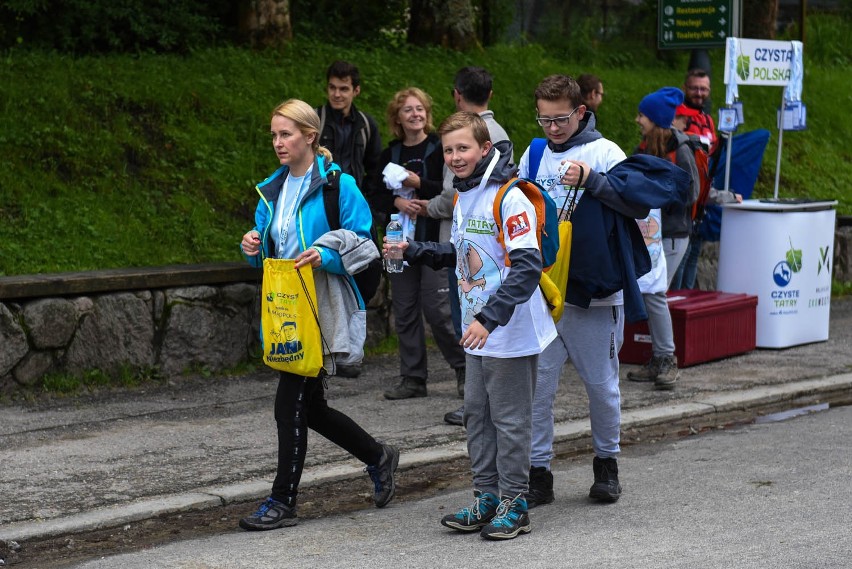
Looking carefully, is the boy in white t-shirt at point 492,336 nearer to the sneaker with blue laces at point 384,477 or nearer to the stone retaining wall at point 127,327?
the sneaker with blue laces at point 384,477

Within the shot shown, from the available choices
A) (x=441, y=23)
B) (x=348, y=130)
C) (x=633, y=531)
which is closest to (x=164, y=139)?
(x=348, y=130)

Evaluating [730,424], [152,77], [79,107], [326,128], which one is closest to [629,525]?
[730,424]

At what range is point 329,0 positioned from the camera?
15.6 meters

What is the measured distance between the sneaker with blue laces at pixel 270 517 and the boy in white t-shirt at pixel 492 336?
69 cm

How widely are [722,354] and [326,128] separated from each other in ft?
10.9

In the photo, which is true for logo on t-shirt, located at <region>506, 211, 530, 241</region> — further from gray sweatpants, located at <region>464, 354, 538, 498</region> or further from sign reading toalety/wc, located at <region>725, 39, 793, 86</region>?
sign reading toalety/wc, located at <region>725, 39, 793, 86</region>

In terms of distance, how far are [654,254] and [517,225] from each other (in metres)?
3.45

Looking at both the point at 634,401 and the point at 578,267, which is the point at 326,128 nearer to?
the point at 634,401

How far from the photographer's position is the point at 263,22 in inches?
548

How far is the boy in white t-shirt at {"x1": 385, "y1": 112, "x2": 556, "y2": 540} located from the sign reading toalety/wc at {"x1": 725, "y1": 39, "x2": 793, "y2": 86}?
5.58 m

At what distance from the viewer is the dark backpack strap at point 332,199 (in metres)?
5.71

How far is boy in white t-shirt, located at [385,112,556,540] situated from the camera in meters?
5.27

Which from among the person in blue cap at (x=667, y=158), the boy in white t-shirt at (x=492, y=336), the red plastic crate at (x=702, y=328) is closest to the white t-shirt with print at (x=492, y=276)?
the boy in white t-shirt at (x=492, y=336)

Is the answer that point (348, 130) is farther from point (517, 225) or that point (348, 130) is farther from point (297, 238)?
point (517, 225)
